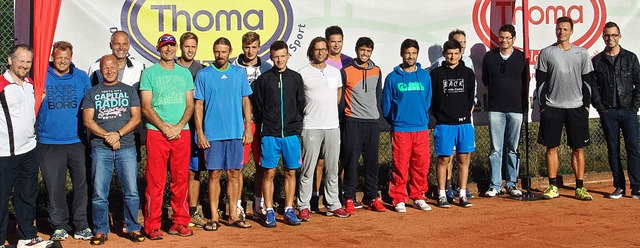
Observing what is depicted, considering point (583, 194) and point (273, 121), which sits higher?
point (273, 121)

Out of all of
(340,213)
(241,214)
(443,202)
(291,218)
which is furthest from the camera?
(443,202)

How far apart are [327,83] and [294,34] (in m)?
1.33

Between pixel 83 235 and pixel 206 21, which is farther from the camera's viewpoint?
pixel 206 21

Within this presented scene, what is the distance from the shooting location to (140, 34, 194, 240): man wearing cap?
7.83m

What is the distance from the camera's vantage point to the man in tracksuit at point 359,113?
357 inches

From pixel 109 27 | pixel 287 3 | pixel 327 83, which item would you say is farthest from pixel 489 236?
pixel 109 27

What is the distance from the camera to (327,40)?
361 inches

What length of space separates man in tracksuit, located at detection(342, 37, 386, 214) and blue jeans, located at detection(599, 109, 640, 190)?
A: 282cm

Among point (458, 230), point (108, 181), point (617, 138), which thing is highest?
point (617, 138)

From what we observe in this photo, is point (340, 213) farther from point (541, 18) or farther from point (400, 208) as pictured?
point (541, 18)

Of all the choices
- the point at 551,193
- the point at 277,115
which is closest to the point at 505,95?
the point at 551,193

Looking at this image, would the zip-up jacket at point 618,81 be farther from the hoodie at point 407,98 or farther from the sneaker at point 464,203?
the hoodie at point 407,98

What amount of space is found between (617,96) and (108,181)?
19.0ft

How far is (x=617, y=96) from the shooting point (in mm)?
9867
